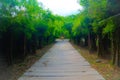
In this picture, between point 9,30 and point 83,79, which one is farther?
point 9,30

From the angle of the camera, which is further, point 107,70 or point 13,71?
point 13,71

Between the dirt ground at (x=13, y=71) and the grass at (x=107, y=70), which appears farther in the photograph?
the dirt ground at (x=13, y=71)

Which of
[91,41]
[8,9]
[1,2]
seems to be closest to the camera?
[1,2]

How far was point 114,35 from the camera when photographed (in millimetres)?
12117

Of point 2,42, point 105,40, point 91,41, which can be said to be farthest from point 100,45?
point 2,42

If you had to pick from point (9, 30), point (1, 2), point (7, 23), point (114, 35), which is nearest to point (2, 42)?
point (9, 30)

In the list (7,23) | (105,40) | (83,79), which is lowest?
(83,79)

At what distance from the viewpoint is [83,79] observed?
8609 mm

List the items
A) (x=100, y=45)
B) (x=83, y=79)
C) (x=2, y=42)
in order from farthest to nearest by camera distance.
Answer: (x=100, y=45), (x=2, y=42), (x=83, y=79)

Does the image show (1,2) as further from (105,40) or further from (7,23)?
(105,40)

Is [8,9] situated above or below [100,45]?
above

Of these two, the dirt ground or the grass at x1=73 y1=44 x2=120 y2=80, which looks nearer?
the grass at x1=73 y1=44 x2=120 y2=80

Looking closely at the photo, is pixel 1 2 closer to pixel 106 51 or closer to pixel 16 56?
pixel 16 56

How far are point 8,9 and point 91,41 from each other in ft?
39.1
